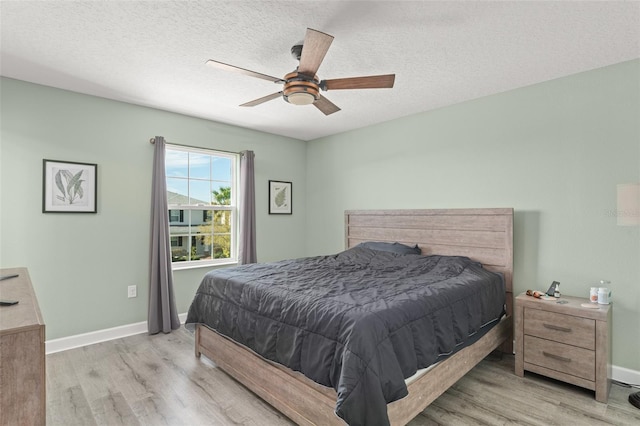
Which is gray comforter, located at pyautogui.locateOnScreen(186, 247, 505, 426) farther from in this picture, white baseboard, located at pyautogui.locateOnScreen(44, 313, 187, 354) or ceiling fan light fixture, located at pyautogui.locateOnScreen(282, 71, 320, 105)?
ceiling fan light fixture, located at pyautogui.locateOnScreen(282, 71, 320, 105)

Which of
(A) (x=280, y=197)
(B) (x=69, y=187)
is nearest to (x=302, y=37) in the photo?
(B) (x=69, y=187)

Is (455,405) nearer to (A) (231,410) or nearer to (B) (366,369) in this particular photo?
(B) (366,369)

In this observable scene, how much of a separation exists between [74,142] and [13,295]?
7.62 ft

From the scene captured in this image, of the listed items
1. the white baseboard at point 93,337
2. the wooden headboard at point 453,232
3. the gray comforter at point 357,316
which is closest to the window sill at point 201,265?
the white baseboard at point 93,337

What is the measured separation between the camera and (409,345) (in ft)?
6.18

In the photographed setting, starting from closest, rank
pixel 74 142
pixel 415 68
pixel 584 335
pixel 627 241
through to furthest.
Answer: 1. pixel 584 335
2. pixel 627 241
3. pixel 415 68
4. pixel 74 142

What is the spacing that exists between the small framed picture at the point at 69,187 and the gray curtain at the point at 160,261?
22.9 inches

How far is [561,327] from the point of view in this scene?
8.36 feet

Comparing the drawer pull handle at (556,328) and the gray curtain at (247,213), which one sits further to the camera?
the gray curtain at (247,213)

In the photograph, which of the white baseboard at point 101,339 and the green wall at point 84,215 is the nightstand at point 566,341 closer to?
the white baseboard at point 101,339

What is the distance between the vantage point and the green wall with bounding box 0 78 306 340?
3.07 m

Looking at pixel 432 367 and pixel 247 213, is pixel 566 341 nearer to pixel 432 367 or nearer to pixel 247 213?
Result: pixel 432 367

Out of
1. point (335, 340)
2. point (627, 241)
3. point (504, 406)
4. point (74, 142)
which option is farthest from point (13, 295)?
point (627, 241)

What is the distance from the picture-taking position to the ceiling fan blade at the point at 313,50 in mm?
1834
